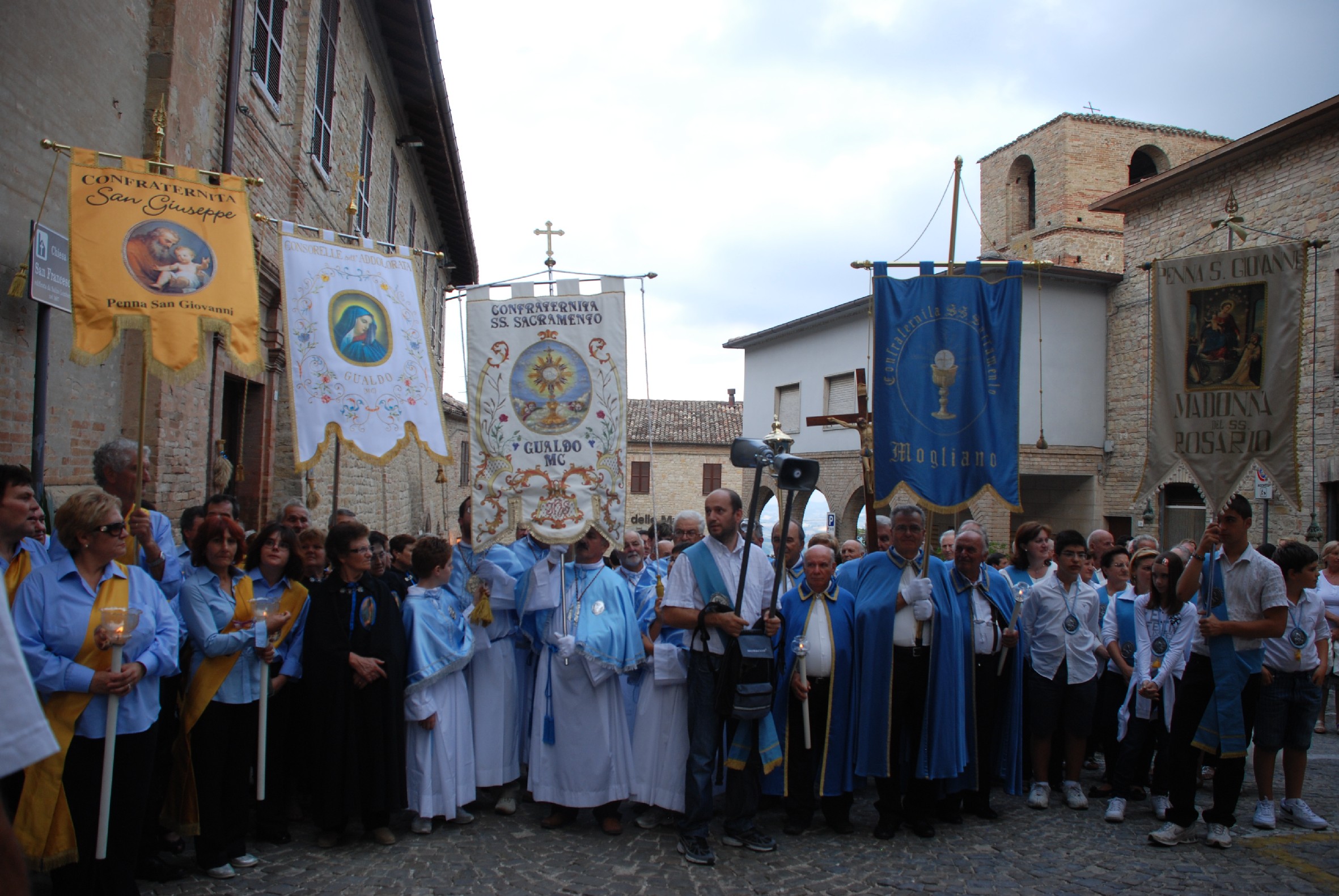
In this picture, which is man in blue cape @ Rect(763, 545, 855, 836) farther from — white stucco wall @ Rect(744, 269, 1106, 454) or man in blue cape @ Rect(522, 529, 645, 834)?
white stucco wall @ Rect(744, 269, 1106, 454)

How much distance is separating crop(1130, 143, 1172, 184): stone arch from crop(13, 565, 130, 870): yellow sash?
2950 cm

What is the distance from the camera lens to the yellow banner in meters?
4.68

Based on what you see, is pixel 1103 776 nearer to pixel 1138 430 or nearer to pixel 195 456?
pixel 195 456

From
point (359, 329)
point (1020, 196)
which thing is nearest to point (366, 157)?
point (359, 329)

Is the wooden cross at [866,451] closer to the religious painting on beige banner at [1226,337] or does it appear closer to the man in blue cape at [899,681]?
the man in blue cape at [899,681]

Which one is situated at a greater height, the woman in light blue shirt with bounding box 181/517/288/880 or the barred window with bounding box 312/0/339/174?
the barred window with bounding box 312/0/339/174

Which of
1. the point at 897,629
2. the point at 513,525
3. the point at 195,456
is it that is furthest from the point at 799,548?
the point at 195,456

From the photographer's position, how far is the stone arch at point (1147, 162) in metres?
27.2

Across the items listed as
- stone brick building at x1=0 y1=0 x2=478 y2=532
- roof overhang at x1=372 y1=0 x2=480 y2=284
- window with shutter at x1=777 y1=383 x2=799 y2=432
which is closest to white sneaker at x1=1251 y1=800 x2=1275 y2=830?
stone brick building at x1=0 y1=0 x2=478 y2=532

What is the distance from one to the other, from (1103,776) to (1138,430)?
1479 cm

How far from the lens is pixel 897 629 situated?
532 cm

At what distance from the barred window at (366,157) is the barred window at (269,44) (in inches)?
126

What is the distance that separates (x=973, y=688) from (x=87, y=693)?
14.8 feet

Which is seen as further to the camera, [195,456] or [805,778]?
[195,456]
